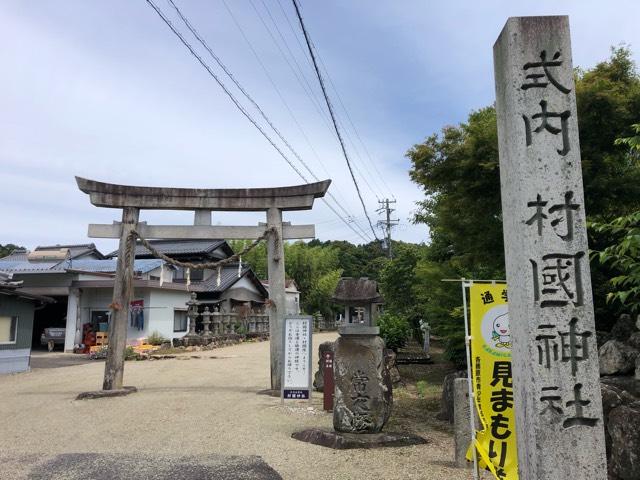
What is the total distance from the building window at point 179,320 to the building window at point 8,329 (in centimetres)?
1033

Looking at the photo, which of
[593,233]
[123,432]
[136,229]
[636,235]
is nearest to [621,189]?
[593,233]

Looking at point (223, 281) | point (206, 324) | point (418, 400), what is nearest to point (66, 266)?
point (206, 324)

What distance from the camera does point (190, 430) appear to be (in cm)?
745

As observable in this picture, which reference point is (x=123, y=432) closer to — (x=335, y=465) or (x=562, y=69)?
(x=335, y=465)

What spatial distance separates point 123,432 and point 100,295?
1754 cm

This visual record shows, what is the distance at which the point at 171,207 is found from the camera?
10.8 meters

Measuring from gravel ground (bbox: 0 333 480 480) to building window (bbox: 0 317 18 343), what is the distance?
2750mm

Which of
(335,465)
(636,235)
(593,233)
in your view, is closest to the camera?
(636,235)

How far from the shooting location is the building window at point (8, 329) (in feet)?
48.5

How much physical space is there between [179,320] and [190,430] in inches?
776

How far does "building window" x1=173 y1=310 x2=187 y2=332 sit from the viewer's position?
25.6 metres

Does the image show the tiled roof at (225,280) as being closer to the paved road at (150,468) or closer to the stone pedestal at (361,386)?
the stone pedestal at (361,386)

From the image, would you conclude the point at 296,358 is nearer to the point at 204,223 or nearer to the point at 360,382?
the point at 360,382

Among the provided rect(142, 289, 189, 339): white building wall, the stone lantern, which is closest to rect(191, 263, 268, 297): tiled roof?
rect(142, 289, 189, 339): white building wall
